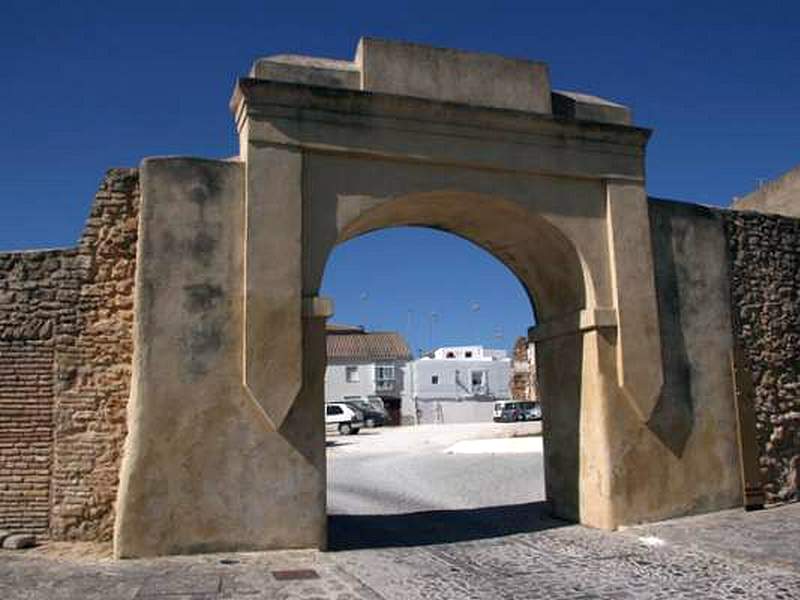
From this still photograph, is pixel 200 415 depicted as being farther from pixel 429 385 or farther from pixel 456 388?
pixel 456 388

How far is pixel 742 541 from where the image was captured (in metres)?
8.04

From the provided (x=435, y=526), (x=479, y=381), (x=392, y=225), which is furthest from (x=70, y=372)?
(x=479, y=381)

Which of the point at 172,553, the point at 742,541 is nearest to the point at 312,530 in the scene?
the point at 172,553

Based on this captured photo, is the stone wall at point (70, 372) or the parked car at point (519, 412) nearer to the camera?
the stone wall at point (70, 372)

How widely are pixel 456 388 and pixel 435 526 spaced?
156 ft

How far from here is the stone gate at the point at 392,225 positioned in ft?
26.0

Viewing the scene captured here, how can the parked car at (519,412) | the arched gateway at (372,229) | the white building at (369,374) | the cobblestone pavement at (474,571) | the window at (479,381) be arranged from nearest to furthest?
the cobblestone pavement at (474,571) → the arched gateway at (372,229) → the parked car at (519,412) → the white building at (369,374) → the window at (479,381)

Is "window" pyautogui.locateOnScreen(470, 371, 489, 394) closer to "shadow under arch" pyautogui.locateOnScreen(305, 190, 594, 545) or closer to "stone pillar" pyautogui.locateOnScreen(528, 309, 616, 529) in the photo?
"shadow under arch" pyautogui.locateOnScreen(305, 190, 594, 545)

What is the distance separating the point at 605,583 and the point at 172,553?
13.1 feet

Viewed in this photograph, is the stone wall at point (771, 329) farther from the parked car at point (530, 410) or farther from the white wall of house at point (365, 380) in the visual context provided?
the white wall of house at point (365, 380)

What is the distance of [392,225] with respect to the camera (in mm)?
10539

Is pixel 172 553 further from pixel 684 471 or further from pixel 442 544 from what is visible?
pixel 684 471

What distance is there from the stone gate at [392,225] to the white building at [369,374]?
45.6 m

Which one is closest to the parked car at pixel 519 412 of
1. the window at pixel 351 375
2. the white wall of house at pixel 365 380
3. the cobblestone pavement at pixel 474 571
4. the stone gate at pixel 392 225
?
the white wall of house at pixel 365 380
